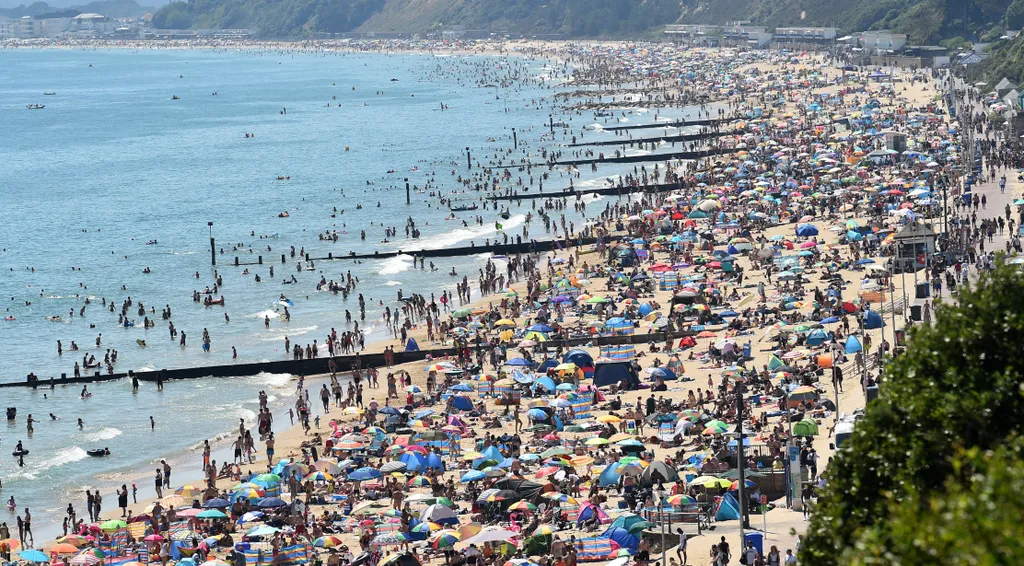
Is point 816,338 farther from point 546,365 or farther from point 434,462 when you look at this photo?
point 434,462

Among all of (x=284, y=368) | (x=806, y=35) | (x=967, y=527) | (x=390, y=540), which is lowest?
(x=284, y=368)

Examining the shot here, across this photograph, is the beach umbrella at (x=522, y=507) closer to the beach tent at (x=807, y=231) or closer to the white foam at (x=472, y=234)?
the beach tent at (x=807, y=231)

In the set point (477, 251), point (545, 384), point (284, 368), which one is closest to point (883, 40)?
point (477, 251)

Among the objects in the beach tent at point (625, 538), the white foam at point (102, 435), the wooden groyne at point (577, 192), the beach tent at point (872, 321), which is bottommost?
the white foam at point (102, 435)

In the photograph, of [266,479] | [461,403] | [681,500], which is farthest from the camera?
[461,403]

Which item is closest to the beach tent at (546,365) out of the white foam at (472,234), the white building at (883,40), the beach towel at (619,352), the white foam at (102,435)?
the beach towel at (619,352)

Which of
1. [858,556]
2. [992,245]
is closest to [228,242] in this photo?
[992,245]
